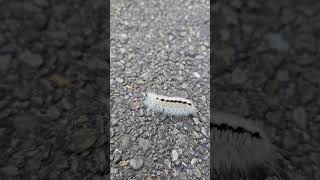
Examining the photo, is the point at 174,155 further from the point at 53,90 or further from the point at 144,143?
the point at 53,90

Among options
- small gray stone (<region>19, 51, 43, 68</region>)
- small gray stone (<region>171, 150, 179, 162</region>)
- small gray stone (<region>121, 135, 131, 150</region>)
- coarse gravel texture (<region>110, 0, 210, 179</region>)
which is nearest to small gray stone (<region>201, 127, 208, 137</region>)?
coarse gravel texture (<region>110, 0, 210, 179</region>)

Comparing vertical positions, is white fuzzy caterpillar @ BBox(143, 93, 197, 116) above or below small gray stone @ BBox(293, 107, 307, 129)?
above

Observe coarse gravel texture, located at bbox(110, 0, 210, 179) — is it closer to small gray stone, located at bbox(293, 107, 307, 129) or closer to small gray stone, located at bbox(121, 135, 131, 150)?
small gray stone, located at bbox(121, 135, 131, 150)

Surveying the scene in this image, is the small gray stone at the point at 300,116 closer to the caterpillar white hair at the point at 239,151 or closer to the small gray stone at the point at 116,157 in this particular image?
the caterpillar white hair at the point at 239,151

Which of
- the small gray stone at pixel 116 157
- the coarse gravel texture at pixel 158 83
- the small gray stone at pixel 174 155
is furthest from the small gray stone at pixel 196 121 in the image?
the small gray stone at pixel 116 157

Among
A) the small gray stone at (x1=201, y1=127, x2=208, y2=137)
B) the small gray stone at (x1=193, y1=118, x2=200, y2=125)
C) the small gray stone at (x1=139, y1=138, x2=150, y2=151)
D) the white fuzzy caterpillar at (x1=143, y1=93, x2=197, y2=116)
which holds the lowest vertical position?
the small gray stone at (x1=139, y1=138, x2=150, y2=151)

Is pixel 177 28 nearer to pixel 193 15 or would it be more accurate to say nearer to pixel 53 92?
pixel 193 15

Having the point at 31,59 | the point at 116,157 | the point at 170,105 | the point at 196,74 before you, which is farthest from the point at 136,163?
the point at 31,59

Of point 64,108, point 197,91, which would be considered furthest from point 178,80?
point 64,108

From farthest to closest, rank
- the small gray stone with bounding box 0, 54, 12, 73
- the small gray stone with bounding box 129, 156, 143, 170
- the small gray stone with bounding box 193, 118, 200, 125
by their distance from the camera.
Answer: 1. the small gray stone with bounding box 0, 54, 12, 73
2. the small gray stone with bounding box 193, 118, 200, 125
3. the small gray stone with bounding box 129, 156, 143, 170
